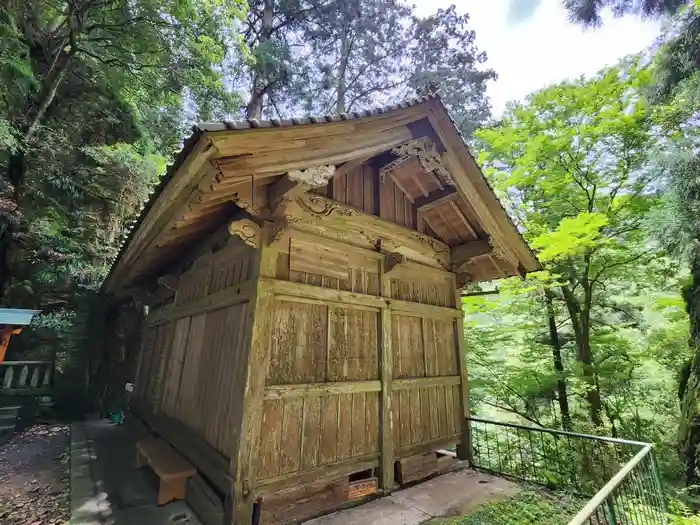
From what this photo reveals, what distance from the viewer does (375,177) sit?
5.18 m

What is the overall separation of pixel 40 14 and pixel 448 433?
55.2 feet

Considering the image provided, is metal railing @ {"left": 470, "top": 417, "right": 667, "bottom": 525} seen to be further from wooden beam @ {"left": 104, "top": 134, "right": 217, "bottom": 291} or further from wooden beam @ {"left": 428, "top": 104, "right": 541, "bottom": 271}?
wooden beam @ {"left": 104, "top": 134, "right": 217, "bottom": 291}

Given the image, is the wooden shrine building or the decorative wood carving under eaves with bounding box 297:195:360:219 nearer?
the wooden shrine building

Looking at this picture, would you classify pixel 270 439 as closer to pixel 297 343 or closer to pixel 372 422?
pixel 297 343

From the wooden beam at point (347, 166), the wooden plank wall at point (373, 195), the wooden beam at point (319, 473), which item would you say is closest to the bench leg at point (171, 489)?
the wooden beam at point (319, 473)

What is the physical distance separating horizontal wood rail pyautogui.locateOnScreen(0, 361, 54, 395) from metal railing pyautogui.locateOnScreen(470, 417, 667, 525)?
1045 centimetres

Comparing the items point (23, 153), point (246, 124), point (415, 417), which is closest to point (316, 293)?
point (246, 124)

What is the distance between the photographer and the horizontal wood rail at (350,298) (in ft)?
12.5

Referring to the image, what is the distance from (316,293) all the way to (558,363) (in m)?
8.55

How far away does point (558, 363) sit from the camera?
31.1ft

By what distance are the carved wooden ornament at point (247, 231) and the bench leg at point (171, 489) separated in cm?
298

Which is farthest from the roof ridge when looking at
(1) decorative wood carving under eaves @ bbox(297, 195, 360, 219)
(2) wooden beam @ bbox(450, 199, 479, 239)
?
(2) wooden beam @ bbox(450, 199, 479, 239)

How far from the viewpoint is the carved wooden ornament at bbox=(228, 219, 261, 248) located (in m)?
3.48

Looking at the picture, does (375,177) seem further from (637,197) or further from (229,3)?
(229,3)
